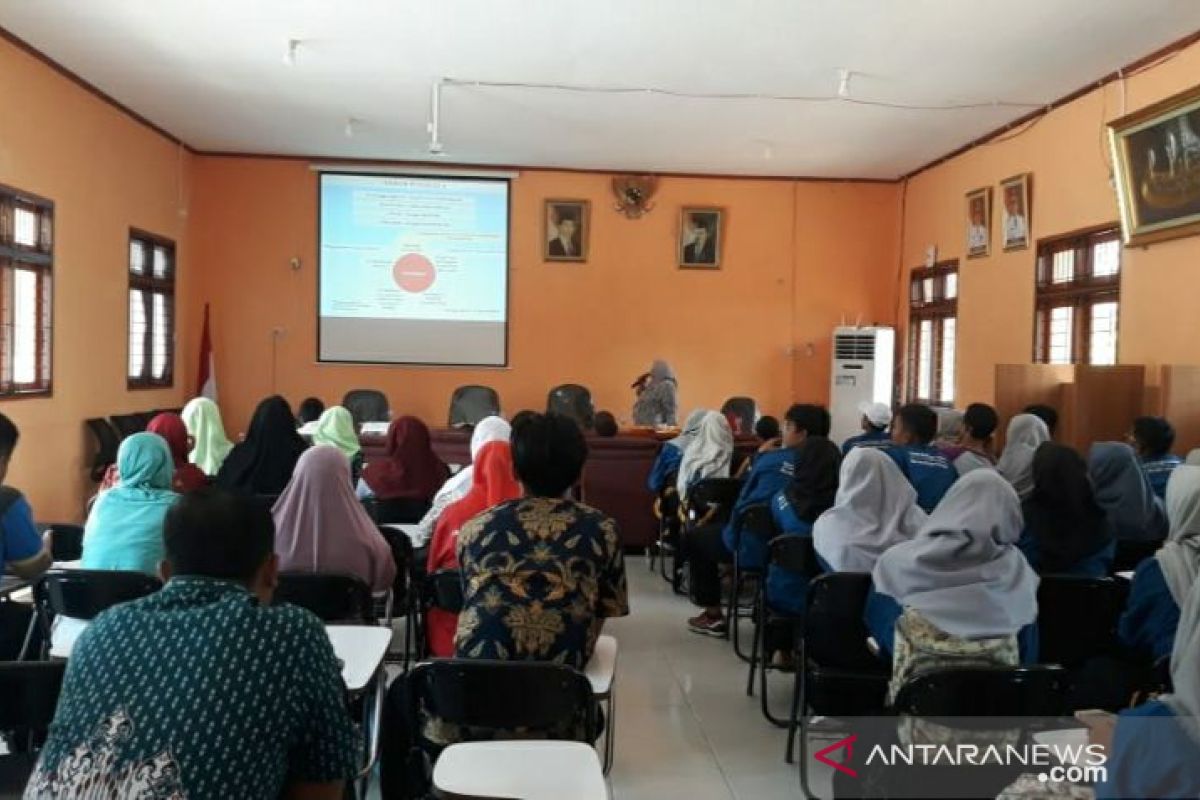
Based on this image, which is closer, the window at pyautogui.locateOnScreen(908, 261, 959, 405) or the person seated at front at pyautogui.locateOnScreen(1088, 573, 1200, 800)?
the person seated at front at pyautogui.locateOnScreen(1088, 573, 1200, 800)

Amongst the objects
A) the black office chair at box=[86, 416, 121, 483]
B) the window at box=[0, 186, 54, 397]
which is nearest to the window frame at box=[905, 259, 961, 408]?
the black office chair at box=[86, 416, 121, 483]

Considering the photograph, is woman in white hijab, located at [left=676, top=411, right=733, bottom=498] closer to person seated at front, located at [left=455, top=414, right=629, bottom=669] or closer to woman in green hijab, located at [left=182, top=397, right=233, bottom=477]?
woman in green hijab, located at [left=182, top=397, right=233, bottom=477]

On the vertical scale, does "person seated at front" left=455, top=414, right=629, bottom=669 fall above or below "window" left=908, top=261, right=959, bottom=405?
below

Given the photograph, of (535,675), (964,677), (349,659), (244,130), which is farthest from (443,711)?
(244,130)

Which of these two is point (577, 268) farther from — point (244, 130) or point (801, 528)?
point (801, 528)

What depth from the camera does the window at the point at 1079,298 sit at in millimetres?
6492

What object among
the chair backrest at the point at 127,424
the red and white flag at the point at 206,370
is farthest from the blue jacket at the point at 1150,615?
the red and white flag at the point at 206,370

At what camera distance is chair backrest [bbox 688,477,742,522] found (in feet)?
16.9

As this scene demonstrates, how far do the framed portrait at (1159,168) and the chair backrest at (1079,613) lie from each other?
3.27 m

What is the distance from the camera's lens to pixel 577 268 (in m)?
10.1

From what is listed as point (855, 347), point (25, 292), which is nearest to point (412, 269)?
point (25, 292)

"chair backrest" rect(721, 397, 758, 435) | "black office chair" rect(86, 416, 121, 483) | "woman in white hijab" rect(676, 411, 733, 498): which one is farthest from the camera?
"chair backrest" rect(721, 397, 758, 435)

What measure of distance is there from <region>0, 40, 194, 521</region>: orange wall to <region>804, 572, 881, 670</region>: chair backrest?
5399 mm

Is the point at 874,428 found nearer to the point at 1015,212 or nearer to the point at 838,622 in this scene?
the point at 838,622
